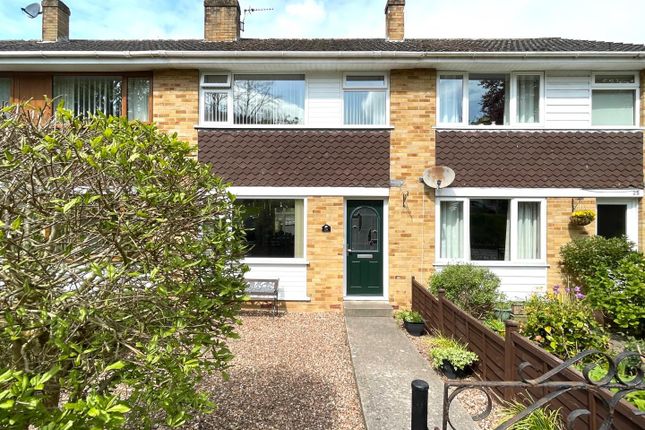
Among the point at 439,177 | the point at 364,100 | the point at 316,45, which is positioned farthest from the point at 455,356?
the point at 316,45

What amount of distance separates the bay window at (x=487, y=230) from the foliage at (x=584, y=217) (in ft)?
2.23

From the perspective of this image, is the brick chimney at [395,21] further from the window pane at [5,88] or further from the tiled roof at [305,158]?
the window pane at [5,88]

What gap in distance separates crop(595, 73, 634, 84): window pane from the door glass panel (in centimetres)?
605

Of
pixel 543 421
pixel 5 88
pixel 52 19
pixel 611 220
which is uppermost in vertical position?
pixel 52 19

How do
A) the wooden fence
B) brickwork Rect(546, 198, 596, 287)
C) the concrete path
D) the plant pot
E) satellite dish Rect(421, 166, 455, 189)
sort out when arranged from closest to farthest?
the wooden fence < the concrete path < the plant pot < satellite dish Rect(421, 166, 455, 189) < brickwork Rect(546, 198, 596, 287)

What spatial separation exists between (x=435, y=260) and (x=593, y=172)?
4.02 meters

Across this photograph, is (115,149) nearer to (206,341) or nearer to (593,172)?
(206,341)

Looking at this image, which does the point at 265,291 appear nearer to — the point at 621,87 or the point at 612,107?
the point at 612,107

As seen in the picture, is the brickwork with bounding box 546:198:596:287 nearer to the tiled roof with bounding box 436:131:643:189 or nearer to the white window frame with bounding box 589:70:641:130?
the tiled roof with bounding box 436:131:643:189

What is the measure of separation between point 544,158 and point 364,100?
429cm

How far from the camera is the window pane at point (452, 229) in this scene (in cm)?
768

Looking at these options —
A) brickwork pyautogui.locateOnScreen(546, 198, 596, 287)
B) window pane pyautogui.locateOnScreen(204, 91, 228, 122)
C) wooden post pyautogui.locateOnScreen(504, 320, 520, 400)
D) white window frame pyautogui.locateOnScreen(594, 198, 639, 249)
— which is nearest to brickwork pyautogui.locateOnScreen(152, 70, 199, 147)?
window pane pyautogui.locateOnScreen(204, 91, 228, 122)

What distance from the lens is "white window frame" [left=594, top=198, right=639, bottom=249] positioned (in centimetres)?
748

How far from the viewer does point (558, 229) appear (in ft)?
24.4
